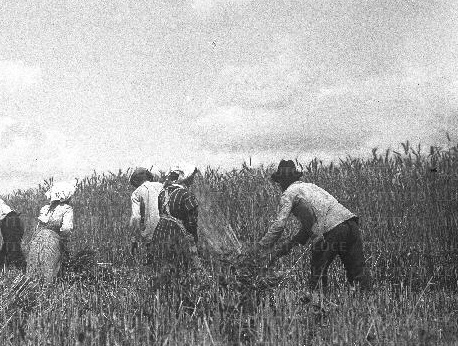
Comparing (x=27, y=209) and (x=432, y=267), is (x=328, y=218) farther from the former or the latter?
(x=27, y=209)

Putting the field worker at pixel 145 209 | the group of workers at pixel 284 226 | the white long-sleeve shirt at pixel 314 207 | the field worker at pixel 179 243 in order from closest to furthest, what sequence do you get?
the field worker at pixel 179 243 < the group of workers at pixel 284 226 < the white long-sleeve shirt at pixel 314 207 < the field worker at pixel 145 209

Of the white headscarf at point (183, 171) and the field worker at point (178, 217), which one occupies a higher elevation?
the white headscarf at point (183, 171)

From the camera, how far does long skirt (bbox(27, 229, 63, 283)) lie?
20.6 ft

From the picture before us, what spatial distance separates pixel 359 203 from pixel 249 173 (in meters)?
1.88

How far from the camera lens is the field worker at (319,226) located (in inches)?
199

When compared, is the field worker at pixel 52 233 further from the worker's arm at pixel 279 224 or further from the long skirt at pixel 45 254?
the worker's arm at pixel 279 224

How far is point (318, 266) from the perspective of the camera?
5180mm

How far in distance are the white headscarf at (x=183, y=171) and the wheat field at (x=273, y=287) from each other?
703 mm

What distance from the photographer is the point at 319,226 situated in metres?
5.12

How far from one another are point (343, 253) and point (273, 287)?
118cm

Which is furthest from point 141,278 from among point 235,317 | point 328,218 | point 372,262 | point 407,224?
point 407,224

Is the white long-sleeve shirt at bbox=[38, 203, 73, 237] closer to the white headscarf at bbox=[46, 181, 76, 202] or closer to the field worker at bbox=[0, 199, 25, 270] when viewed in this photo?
the white headscarf at bbox=[46, 181, 76, 202]

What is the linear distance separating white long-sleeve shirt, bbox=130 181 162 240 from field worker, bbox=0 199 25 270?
2.19 meters

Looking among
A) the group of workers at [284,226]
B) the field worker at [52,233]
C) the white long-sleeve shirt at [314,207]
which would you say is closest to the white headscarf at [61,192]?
the field worker at [52,233]
